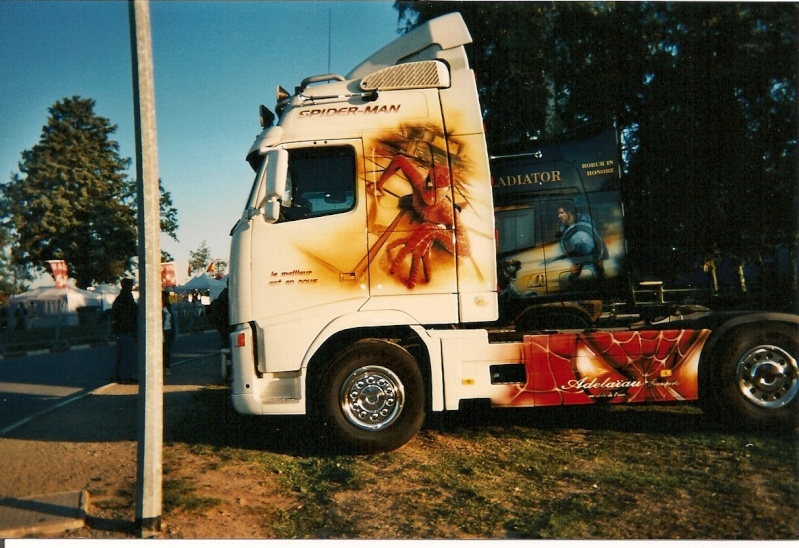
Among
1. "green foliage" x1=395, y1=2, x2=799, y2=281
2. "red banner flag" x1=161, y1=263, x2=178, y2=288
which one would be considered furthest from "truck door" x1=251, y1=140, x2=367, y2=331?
"red banner flag" x1=161, y1=263, x2=178, y2=288

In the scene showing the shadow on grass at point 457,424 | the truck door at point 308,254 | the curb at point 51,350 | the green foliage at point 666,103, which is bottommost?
the shadow on grass at point 457,424

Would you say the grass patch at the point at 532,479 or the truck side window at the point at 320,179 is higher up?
the truck side window at the point at 320,179

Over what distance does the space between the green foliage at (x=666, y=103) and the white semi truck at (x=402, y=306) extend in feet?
13.2

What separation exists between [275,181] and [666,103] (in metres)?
8.03

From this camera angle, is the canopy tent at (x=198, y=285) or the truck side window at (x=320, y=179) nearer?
the truck side window at (x=320, y=179)

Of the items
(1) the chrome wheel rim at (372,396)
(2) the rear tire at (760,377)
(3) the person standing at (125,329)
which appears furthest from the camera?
(3) the person standing at (125,329)

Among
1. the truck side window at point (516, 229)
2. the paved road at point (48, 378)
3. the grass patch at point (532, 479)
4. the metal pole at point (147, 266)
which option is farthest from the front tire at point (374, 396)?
the paved road at point (48, 378)

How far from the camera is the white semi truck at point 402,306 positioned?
5.90 metres

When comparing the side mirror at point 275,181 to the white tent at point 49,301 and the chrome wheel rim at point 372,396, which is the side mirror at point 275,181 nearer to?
the chrome wheel rim at point 372,396

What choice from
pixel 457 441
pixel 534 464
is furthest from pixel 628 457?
pixel 457 441

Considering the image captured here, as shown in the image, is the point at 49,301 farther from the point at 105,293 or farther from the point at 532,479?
the point at 532,479

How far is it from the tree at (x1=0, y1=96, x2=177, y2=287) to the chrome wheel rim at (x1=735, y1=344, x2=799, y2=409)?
3131 cm

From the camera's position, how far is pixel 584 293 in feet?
24.6

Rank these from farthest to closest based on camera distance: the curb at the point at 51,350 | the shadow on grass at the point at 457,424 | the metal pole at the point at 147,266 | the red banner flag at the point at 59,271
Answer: the curb at the point at 51,350, the red banner flag at the point at 59,271, the shadow on grass at the point at 457,424, the metal pole at the point at 147,266
